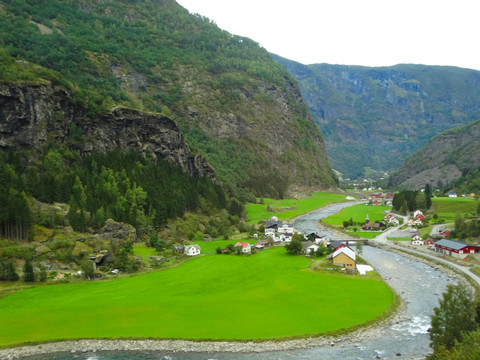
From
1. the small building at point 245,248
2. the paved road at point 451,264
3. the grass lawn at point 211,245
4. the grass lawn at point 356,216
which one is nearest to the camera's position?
the paved road at point 451,264

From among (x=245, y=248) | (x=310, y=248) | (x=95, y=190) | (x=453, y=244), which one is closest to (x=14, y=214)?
(x=95, y=190)

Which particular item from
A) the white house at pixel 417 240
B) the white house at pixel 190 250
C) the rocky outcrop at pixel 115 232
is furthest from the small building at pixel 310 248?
the rocky outcrop at pixel 115 232

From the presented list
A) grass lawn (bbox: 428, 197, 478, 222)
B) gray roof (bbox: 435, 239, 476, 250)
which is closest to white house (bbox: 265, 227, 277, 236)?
gray roof (bbox: 435, 239, 476, 250)

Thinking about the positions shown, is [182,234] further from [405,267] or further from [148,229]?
[405,267]

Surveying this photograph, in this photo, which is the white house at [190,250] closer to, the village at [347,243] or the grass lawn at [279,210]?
the village at [347,243]

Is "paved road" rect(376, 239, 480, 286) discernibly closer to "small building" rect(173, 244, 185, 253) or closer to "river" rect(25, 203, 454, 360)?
"river" rect(25, 203, 454, 360)

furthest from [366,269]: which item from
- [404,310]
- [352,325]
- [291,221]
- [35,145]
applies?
[35,145]
